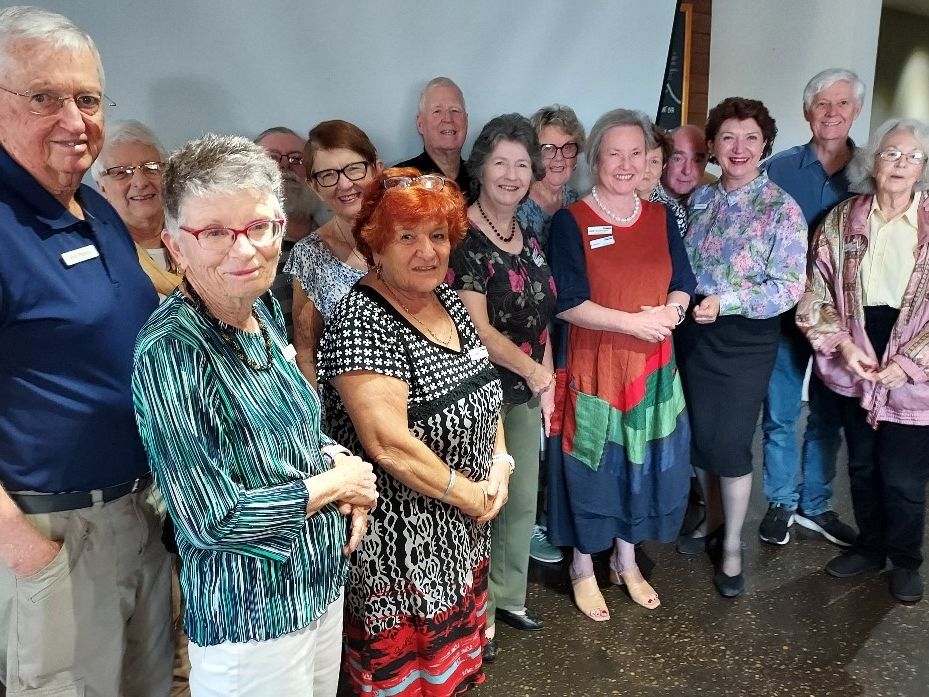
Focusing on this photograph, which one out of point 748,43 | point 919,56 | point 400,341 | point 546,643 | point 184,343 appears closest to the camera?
point 184,343

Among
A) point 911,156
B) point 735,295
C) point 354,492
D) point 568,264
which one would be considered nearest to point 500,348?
point 568,264

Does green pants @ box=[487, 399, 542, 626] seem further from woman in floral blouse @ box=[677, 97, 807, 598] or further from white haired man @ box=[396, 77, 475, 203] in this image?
white haired man @ box=[396, 77, 475, 203]

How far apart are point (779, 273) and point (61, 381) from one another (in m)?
2.24

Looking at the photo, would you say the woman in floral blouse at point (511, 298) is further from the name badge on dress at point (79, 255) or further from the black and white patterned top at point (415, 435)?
the name badge on dress at point (79, 255)

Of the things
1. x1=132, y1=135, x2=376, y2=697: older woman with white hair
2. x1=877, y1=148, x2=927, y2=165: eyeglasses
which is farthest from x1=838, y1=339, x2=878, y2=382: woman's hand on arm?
x1=132, y1=135, x2=376, y2=697: older woman with white hair

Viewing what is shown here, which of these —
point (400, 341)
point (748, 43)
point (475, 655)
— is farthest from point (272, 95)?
point (748, 43)

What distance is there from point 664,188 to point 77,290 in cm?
258

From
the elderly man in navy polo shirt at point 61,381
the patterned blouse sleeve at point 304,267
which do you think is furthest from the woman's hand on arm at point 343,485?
the patterned blouse sleeve at point 304,267

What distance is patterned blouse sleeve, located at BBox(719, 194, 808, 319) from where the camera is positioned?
2.46 metres

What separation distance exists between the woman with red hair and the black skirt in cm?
108

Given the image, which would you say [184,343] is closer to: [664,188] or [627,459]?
[627,459]

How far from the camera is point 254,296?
1247 mm

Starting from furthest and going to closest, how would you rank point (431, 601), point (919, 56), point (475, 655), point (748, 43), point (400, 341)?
point (919, 56) → point (748, 43) → point (475, 655) → point (431, 601) → point (400, 341)

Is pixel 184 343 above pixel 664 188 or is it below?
below
